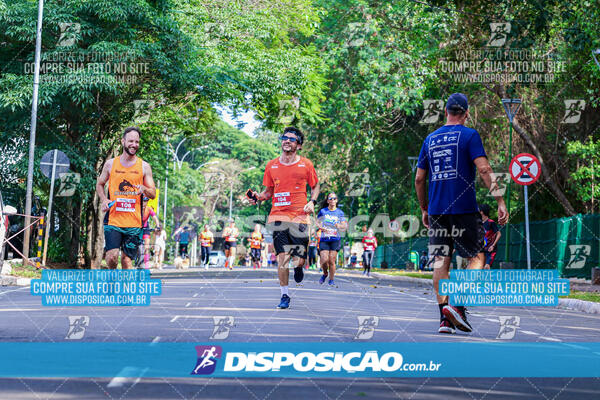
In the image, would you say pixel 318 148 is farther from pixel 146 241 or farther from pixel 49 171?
pixel 49 171

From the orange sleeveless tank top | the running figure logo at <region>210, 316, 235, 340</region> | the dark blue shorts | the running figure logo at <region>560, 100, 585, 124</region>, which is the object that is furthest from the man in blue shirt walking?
the running figure logo at <region>560, 100, 585, 124</region>

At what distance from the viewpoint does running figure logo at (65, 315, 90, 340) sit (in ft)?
27.1

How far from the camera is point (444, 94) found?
3281 cm

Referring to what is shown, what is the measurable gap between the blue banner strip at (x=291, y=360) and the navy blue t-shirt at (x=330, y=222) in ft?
36.6

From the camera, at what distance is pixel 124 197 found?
11.1 meters

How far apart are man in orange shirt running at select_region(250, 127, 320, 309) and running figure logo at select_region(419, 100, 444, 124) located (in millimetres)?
21769

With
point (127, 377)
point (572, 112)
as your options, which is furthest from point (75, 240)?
point (127, 377)

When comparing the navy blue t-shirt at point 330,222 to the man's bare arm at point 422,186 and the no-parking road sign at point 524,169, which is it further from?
the man's bare arm at point 422,186

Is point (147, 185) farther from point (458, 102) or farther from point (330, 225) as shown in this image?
point (330, 225)

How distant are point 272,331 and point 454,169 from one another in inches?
92.0

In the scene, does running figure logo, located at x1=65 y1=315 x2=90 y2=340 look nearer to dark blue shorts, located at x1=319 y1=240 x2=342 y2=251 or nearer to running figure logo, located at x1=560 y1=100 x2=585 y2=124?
dark blue shorts, located at x1=319 y1=240 x2=342 y2=251

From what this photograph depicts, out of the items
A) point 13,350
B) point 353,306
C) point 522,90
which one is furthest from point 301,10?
point 13,350

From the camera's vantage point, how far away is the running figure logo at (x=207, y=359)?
611 cm

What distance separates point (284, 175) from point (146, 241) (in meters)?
20.0
